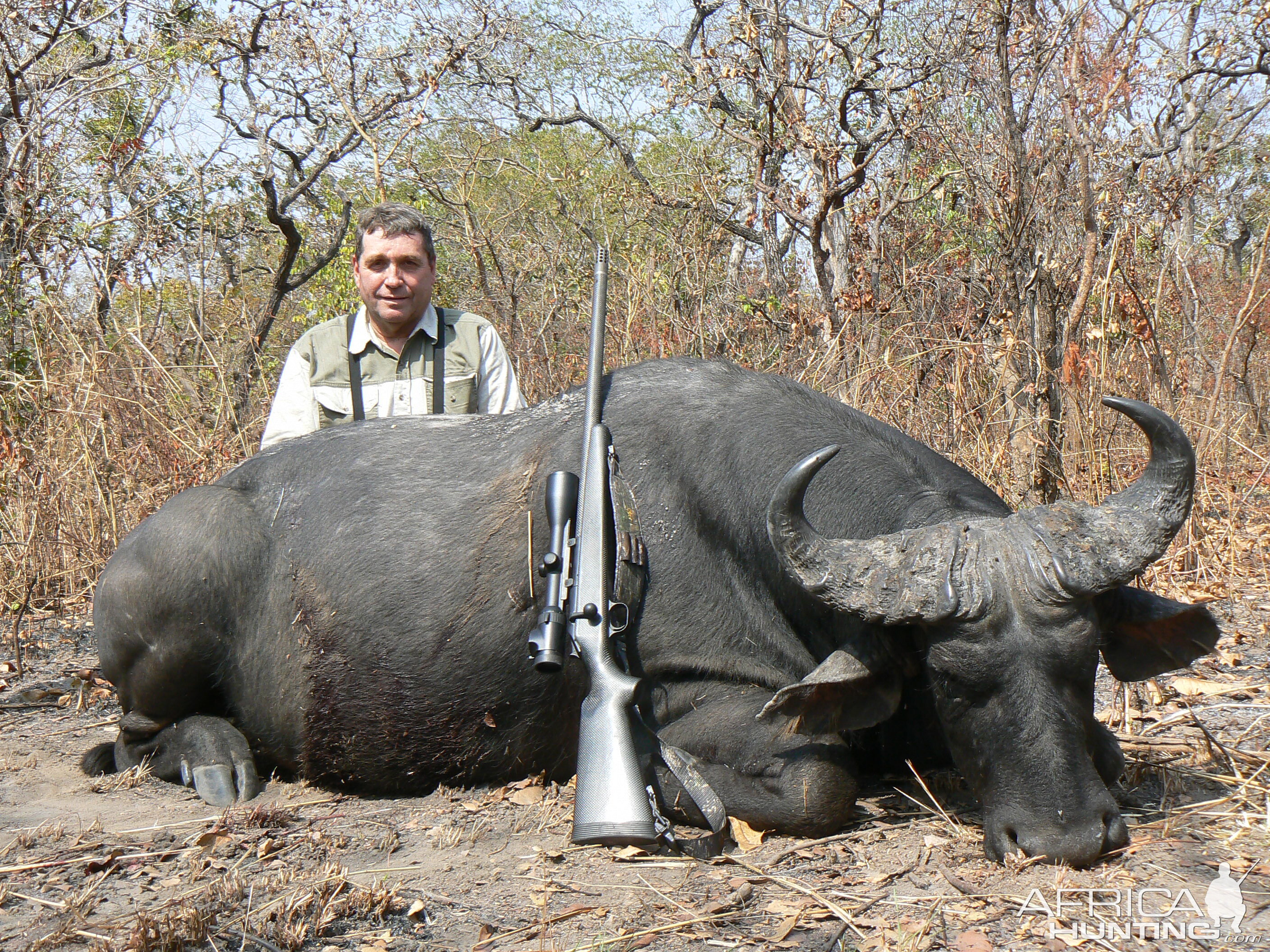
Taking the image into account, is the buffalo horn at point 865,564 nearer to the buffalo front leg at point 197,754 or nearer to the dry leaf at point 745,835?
the dry leaf at point 745,835

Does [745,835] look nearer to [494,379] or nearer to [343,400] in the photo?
[494,379]

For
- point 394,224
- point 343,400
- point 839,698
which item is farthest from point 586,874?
point 394,224

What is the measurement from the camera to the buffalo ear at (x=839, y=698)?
303 centimetres

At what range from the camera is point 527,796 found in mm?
3715

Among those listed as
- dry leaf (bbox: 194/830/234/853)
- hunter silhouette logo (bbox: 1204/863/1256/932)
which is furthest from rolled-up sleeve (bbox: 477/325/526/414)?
hunter silhouette logo (bbox: 1204/863/1256/932)

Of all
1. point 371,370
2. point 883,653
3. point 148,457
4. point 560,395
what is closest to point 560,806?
point 883,653

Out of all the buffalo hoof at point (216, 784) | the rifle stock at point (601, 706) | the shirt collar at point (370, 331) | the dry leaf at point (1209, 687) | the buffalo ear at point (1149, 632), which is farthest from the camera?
the shirt collar at point (370, 331)

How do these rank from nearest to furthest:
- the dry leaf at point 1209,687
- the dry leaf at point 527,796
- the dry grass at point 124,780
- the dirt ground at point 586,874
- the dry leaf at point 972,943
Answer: the dry leaf at point 972,943
the dirt ground at point 586,874
the dry leaf at point 527,796
the dry grass at point 124,780
the dry leaf at point 1209,687

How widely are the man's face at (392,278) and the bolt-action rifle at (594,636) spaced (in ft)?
5.48

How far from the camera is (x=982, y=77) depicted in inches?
235

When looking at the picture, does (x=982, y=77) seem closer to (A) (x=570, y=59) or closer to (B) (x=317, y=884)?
(B) (x=317, y=884)

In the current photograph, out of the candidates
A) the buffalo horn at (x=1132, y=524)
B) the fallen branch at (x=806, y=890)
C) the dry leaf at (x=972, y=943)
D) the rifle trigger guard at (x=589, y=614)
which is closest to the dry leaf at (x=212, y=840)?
the rifle trigger guard at (x=589, y=614)

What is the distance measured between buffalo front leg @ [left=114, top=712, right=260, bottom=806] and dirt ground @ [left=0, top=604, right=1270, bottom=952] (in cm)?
8

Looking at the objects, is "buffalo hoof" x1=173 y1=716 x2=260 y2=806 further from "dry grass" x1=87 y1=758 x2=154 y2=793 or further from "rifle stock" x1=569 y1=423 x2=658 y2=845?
"rifle stock" x1=569 y1=423 x2=658 y2=845
